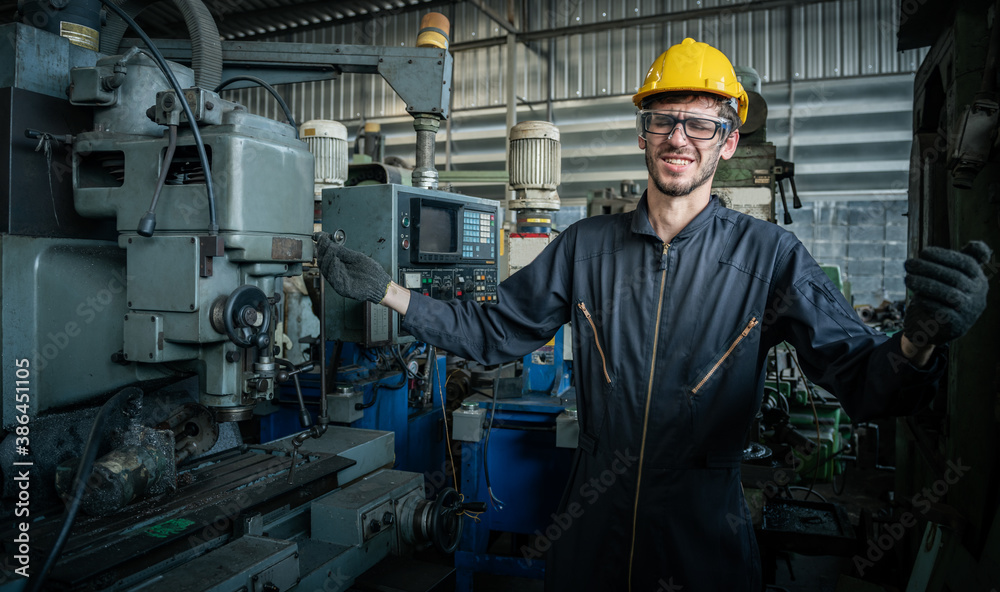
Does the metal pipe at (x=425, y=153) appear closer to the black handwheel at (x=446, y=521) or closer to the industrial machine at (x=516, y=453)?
the industrial machine at (x=516, y=453)

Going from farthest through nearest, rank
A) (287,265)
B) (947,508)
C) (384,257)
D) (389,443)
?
(384,257) < (389,443) < (947,508) < (287,265)

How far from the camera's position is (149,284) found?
1201 mm

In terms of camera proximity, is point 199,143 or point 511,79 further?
point 511,79

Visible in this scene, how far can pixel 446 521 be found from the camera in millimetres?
1444

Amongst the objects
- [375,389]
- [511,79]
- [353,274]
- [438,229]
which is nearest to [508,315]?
[353,274]

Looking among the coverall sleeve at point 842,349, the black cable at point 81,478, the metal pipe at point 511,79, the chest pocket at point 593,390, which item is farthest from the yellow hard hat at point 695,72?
the metal pipe at point 511,79

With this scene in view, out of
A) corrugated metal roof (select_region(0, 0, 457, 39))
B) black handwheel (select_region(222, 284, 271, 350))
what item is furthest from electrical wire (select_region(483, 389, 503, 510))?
corrugated metal roof (select_region(0, 0, 457, 39))

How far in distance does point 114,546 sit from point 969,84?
187 centimetres

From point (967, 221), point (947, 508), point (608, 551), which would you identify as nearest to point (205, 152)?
point (608, 551)

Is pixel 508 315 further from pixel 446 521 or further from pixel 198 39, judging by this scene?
pixel 198 39

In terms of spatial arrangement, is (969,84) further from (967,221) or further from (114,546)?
(114,546)

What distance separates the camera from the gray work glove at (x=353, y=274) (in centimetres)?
123

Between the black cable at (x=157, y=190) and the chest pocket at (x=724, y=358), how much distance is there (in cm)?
96

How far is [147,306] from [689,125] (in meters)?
1.01
